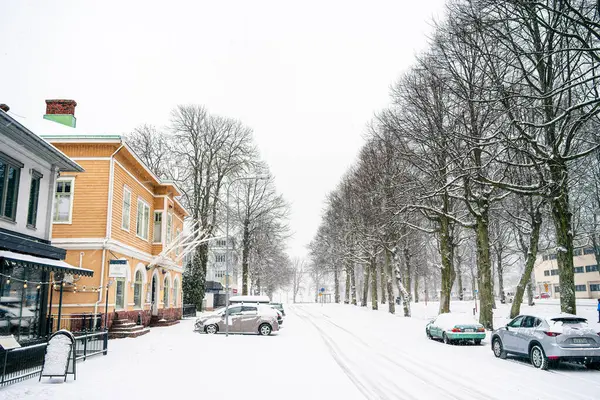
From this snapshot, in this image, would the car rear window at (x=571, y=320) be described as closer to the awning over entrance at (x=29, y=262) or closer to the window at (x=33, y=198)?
the awning over entrance at (x=29, y=262)

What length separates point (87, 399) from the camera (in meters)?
8.98

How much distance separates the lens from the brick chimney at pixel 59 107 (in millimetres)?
23073

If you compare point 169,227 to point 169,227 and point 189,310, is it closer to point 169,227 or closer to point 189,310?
point 169,227

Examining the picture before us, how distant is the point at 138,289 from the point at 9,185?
12.0m

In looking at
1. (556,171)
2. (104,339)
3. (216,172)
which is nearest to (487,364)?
(556,171)

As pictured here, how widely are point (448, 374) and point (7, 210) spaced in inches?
549

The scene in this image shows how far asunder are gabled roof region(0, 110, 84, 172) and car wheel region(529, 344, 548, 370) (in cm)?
1605

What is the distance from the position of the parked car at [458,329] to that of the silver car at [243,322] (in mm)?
8078

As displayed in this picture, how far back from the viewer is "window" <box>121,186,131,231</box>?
22737 millimetres

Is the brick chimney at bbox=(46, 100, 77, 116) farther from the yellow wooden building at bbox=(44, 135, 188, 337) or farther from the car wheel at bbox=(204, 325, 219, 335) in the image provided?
the car wheel at bbox=(204, 325, 219, 335)

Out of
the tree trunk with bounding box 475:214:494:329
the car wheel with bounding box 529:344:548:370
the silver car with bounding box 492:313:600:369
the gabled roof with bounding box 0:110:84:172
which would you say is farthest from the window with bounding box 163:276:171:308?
the car wheel with bounding box 529:344:548:370

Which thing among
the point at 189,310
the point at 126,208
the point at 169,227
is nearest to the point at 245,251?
the point at 189,310

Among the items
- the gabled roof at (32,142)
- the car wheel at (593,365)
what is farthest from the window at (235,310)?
the car wheel at (593,365)

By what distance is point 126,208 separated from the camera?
76.0 ft
